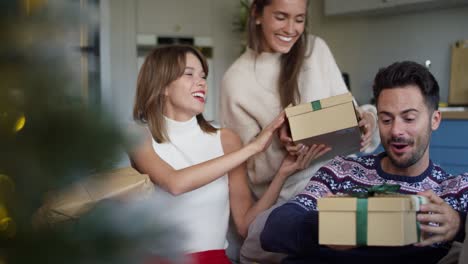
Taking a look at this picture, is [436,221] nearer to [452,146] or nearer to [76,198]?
[76,198]

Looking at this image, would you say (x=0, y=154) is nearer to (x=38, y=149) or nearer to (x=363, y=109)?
(x=38, y=149)

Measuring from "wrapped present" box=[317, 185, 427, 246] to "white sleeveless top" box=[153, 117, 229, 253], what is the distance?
0.56 metres

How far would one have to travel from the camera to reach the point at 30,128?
353 mm

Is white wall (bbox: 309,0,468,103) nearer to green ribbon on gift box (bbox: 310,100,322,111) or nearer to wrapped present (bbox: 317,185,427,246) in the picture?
green ribbon on gift box (bbox: 310,100,322,111)

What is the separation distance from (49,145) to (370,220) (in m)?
0.83

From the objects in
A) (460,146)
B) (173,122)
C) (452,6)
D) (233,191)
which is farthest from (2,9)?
(452,6)

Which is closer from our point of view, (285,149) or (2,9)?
(2,9)

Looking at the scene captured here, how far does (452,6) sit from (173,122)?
2.87 metres

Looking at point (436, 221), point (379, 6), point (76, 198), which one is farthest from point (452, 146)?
point (76, 198)

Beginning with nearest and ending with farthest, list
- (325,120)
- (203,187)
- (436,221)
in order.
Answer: (436,221), (325,120), (203,187)

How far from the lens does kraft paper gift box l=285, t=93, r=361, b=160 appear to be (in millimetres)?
1488

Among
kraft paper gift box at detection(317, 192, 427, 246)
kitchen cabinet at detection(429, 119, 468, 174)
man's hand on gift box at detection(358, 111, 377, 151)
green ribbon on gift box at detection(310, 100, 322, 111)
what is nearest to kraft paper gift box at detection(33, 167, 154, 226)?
kraft paper gift box at detection(317, 192, 427, 246)

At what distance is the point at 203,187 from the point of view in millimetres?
1687

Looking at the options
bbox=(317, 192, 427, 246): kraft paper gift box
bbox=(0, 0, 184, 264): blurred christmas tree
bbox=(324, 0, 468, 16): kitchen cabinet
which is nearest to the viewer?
bbox=(0, 0, 184, 264): blurred christmas tree
